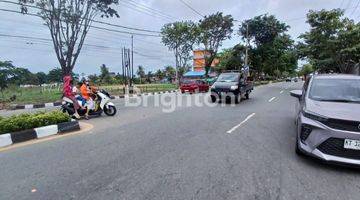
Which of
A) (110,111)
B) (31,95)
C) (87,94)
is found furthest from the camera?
(31,95)

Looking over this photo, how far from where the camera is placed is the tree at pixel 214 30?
4769 centimetres

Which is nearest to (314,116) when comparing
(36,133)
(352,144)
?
(352,144)

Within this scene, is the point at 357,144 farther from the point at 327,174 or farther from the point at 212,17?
the point at 212,17

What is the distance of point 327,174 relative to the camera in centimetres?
573

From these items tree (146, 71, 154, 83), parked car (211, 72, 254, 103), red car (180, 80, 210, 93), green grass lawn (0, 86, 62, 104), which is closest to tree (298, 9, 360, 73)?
red car (180, 80, 210, 93)

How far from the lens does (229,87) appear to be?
728 inches

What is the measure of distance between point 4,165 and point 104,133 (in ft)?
11.3

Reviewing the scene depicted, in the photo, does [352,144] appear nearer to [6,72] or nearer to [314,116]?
[314,116]

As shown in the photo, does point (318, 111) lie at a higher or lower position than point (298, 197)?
higher

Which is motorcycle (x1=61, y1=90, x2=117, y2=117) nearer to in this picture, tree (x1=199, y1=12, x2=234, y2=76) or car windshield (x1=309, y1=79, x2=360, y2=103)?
car windshield (x1=309, y1=79, x2=360, y2=103)

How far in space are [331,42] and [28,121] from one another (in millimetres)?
29884

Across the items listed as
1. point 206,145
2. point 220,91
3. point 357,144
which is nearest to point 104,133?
point 206,145

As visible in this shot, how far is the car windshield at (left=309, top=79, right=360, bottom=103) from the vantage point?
277 inches

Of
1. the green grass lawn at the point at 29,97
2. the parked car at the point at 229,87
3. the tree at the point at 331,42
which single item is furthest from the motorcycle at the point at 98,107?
the tree at the point at 331,42
